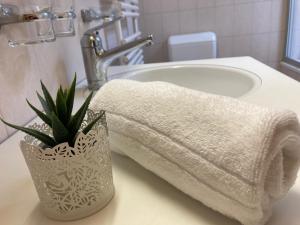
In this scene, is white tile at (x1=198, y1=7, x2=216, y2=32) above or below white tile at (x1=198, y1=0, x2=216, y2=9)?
below

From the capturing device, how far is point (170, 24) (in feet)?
7.07

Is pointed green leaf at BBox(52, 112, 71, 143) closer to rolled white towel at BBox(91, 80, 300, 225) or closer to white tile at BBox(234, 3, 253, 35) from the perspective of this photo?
rolled white towel at BBox(91, 80, 300, 225)

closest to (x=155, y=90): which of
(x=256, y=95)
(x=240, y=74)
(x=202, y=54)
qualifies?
(x=256, y=95)

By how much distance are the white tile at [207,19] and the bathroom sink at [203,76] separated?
134 centimetres

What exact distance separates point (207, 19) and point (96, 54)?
1.58 m

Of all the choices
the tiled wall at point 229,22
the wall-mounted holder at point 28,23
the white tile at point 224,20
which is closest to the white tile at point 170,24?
the tiled wall at point 229,22

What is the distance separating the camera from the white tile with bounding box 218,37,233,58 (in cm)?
216

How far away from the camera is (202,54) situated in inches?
73.9

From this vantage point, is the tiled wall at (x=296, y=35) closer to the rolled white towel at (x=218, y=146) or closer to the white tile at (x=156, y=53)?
the white tile at (x=156, y=53)

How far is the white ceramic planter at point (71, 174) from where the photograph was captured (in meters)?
0.31

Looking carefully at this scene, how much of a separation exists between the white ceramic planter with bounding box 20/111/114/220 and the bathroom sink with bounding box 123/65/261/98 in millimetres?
594

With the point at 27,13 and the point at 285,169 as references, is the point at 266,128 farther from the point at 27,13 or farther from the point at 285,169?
the point at 27,13

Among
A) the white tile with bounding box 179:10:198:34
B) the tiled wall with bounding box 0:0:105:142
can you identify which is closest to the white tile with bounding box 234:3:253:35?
the white tile with bounding box 179:10:198:34

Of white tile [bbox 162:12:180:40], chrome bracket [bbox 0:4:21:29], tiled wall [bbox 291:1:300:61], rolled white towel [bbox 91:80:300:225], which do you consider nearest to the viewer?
rolled white towel [bbox 91:80:300:225]
